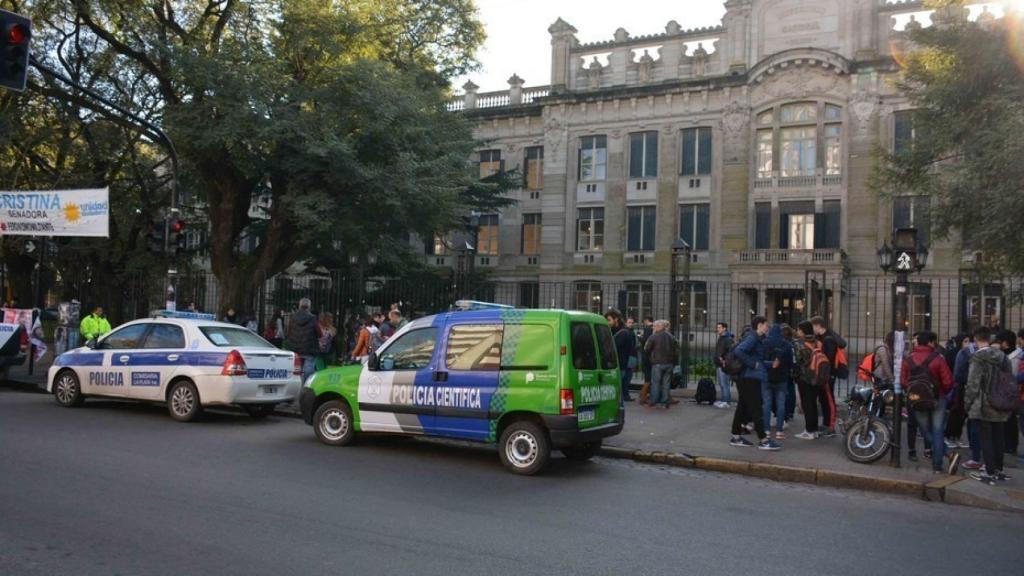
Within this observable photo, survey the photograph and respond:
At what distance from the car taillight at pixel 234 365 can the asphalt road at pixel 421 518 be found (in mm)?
1570

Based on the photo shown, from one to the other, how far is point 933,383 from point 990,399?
78 centimetres

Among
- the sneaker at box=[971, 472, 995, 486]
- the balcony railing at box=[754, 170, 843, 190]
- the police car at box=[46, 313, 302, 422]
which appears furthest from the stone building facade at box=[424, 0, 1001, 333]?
the police car at box=[46, 313, 302, 422]

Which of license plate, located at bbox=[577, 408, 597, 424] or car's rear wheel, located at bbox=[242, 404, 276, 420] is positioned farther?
car's rear wheel, located at bbox=[242, 404, 276, 420]

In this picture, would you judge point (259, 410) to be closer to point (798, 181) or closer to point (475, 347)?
point (475, 347)

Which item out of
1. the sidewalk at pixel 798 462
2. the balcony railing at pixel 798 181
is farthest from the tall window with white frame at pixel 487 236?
the sidewalk at pixel 798 462

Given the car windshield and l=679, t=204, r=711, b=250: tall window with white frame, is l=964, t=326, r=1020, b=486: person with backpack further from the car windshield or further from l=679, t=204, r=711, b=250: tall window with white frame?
l=679, t=204, r=711, b=250: tall window with white frame

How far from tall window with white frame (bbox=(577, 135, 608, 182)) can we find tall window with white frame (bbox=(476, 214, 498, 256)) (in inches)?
213

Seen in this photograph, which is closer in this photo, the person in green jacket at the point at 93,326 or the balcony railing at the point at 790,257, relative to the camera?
the person in green jacket at the point at 93,326

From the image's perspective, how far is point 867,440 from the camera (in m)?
10.3

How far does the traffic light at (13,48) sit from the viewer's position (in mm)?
9609

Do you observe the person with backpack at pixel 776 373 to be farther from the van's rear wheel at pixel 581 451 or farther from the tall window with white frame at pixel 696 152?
the tall window with white frame at pixel 696 152

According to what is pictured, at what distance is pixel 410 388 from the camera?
9.91 m

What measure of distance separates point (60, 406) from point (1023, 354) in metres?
14.9

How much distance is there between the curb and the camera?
9.25 metres
